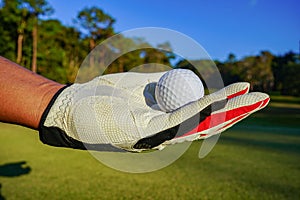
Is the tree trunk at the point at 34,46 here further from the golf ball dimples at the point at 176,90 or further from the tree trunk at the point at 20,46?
the golf ball dimples at the point at 176,90

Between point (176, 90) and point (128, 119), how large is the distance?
53 centimetres

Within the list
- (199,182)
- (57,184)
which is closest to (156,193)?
(199,182)

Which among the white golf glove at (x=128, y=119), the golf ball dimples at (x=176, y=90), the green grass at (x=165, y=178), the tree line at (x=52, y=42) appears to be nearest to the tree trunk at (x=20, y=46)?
the tree line at (x=52, y=42)

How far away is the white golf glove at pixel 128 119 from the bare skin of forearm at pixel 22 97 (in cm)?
5

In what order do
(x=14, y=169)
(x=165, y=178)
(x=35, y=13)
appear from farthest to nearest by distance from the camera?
1. (x=35, y=13)
2. (x=14, y=169)
3. (x=165, y=178)

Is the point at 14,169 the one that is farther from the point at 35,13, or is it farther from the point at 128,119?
the point at 35,13

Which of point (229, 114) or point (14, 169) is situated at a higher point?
point (229, 114)

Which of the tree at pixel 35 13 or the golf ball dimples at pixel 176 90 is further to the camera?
the tree at pixel 35 13

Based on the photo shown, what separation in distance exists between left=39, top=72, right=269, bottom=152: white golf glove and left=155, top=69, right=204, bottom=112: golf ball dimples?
0.23m

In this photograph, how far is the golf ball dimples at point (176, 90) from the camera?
169 centimetres

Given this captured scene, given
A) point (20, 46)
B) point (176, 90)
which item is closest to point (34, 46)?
point (20, 46)

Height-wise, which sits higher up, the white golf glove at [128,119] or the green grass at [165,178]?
the white golf glove at [128,119]

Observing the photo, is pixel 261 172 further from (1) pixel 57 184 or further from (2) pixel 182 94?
(2) pixel 182 94

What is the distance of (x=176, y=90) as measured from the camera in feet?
5.87
